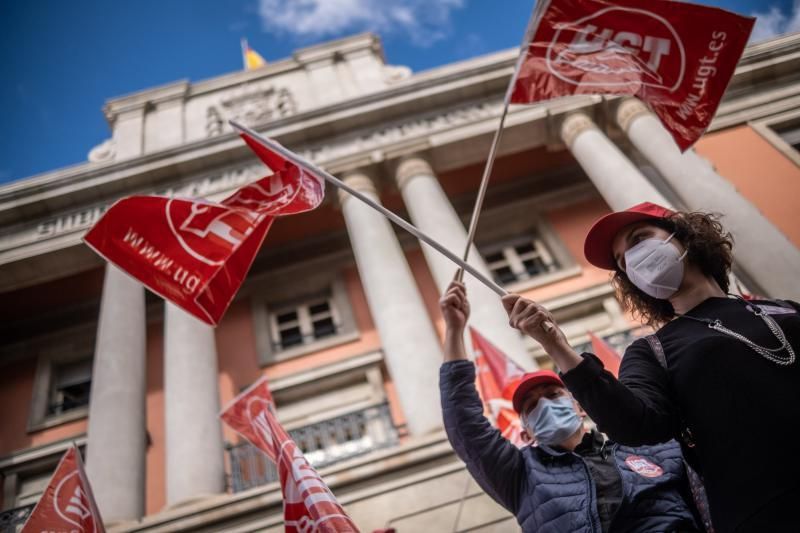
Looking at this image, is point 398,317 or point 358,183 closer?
point 398,317

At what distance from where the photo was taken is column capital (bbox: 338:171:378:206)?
11136 mm

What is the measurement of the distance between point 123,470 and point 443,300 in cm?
648

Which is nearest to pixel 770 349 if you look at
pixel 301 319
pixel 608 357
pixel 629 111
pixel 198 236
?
pixel 198 236

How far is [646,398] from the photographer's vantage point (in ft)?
5.50

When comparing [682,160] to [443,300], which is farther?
[682,160]

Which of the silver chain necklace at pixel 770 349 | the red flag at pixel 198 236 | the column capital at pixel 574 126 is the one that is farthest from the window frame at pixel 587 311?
→ the silver chain necklace at pixel 770 349

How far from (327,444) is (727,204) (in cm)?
773

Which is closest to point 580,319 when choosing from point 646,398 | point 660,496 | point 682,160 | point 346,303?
point 682,160

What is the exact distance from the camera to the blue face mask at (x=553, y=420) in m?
2.79

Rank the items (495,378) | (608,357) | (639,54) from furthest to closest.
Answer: (608,357)
(495,378)
(639,54)

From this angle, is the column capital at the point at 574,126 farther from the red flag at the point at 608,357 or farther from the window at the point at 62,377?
the window at the point at 62,377

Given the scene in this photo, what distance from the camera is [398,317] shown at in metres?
8.62

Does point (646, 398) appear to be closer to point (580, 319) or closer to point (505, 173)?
point (580, 319)

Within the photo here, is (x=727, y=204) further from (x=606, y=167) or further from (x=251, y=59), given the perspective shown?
(x=251, y=59)
